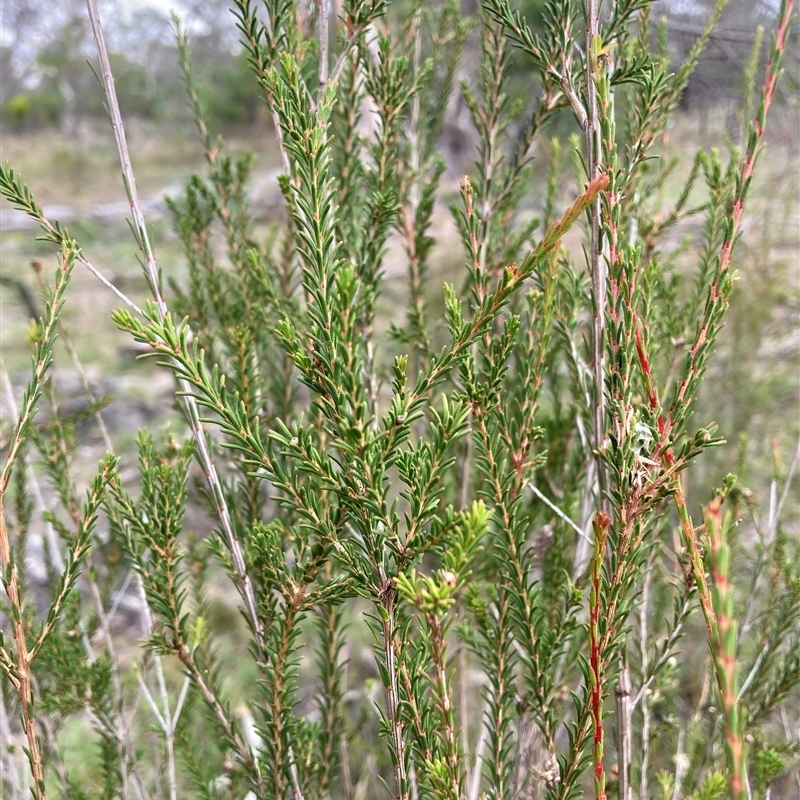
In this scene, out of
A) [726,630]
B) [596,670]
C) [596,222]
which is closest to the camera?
[726,630]

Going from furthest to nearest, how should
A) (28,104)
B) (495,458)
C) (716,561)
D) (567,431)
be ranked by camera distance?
1. (28,104)
2. (567,431)
3. (495,458)
4. (716,561)

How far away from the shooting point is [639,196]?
47.3 inches

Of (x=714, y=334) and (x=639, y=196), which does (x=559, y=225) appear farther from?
(x=639, y=196)

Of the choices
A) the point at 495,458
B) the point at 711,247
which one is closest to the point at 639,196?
the point at 711,247

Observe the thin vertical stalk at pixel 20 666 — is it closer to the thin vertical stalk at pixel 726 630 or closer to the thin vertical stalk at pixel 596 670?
the thin vertical stalk at pixel 596 670

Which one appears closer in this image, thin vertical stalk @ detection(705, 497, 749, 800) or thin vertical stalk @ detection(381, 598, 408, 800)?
thin vertical stalk @ detection(705, 497, 749, 800)

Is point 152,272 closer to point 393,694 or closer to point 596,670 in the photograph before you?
point 393,694

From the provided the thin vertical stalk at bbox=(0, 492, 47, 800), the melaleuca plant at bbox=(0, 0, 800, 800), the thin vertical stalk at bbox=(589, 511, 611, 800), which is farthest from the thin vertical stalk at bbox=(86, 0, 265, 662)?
the thin vertical stalk at bbox=(589, 511, 611, 800)

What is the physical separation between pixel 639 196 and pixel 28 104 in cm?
1698

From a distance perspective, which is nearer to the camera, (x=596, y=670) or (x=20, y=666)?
(x=596, y=670)

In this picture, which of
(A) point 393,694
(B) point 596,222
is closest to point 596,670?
(A) point 393,694

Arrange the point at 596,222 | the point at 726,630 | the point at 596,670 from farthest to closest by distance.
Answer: the point at 596,222
the point at 596,670
the point at 726,630

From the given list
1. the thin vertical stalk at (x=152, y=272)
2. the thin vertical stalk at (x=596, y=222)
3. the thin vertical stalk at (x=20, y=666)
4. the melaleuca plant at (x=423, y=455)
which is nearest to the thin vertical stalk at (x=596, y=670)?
the melaleuca plant at (x=423, y=455)

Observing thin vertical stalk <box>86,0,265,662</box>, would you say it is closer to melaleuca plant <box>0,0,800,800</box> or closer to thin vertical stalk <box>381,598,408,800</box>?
melaleuca plant <box>0,0,800,800</box>
